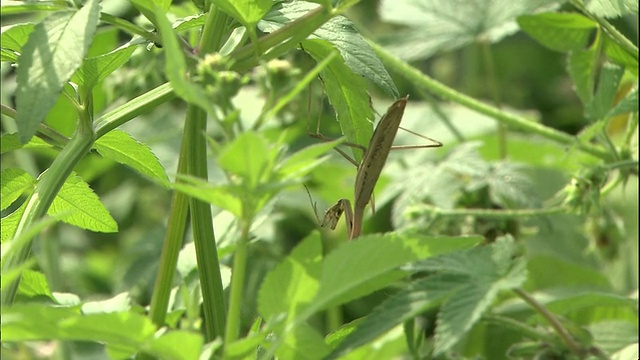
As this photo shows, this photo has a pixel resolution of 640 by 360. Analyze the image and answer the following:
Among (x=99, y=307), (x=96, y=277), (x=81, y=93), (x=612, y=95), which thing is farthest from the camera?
(x=96, y=277)

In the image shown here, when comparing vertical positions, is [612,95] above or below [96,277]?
above

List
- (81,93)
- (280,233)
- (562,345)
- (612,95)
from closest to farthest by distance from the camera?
(81,93)
(562,345)
(612,95)
(280,233)

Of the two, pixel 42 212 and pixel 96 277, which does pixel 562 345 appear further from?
pixel 96 277

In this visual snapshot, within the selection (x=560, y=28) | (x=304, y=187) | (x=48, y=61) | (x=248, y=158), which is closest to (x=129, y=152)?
(x=48, y=61)

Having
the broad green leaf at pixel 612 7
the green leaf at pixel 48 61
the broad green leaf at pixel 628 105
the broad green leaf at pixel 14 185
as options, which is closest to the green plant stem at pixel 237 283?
the green leaf at pixel 48 61

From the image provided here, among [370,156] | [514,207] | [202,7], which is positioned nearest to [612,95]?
[514,207]

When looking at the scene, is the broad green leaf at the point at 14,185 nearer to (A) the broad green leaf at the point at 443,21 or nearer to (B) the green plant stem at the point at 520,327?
(B) the green plant stem at the point at 520,327

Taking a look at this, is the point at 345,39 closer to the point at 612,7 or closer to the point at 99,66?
the point at 99,66

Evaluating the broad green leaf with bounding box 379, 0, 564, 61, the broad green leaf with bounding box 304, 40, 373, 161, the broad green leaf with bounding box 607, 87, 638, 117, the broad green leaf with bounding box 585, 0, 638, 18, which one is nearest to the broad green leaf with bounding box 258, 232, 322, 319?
the broad green leaf with bounding box 304, 40, 373, 161
